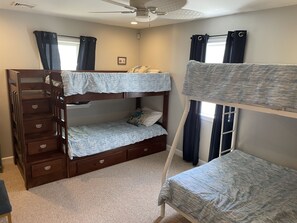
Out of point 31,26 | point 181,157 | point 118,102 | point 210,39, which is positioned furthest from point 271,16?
point 31,26

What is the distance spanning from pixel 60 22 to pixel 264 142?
353cm

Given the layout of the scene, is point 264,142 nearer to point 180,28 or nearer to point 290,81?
point 290,81

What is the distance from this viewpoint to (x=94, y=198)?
2.69m

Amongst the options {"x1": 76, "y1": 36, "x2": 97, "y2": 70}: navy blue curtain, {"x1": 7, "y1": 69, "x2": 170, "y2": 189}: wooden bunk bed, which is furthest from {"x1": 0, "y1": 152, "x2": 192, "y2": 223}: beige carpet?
{"x1": 76, "y1": 36, "x2": 97, "y2": 70}: navy blue curtain

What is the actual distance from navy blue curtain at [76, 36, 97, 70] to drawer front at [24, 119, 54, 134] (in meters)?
1.15

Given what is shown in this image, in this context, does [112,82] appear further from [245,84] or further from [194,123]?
[245,84]

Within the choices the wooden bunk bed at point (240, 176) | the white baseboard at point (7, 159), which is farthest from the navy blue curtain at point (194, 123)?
the white baseboard at point (7, 159)

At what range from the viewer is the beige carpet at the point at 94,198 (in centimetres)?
236

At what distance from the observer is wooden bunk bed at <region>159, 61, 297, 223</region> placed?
5.36ft

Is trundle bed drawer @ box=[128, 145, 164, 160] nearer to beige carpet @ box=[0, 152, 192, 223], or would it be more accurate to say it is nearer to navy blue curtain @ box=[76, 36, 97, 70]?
beige carpet @ box=[0, 152, 192, 223]

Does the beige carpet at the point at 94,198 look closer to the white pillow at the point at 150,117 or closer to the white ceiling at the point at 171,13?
the white pillow at the point at 150,117

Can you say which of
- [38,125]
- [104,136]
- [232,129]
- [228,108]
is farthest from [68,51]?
[232,129]

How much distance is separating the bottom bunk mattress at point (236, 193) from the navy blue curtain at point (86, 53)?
258 centimetres

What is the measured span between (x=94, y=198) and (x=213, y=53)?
8.75ft
